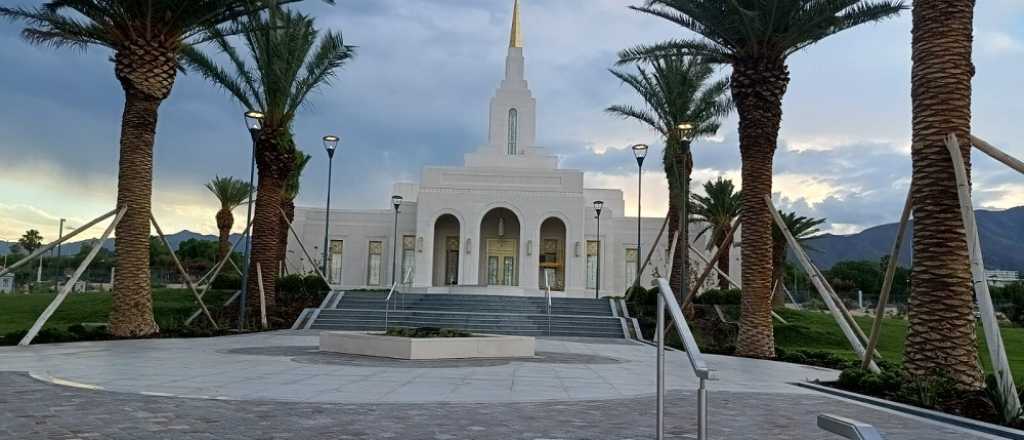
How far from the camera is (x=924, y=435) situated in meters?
6.71

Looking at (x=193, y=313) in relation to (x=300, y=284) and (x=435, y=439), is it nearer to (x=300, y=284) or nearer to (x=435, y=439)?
(x=300, y=284)

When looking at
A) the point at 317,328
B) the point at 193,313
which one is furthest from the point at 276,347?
the point at 193,313

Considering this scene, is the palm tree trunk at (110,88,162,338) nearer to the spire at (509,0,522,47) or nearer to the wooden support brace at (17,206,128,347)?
the wooden support brace at (17,206,128,347)

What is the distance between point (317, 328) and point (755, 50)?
14261mm

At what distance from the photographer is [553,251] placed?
39.1 meters

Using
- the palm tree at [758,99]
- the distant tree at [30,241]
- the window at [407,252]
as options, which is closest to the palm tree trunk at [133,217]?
the palm tree at [758,99]

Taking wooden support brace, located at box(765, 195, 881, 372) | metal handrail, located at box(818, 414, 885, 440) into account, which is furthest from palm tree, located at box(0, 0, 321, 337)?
metal handrail, located at box(818, 414, 885, 440)

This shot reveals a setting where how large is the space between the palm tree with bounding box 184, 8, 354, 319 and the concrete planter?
32.3ft

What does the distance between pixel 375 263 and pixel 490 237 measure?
6.15m

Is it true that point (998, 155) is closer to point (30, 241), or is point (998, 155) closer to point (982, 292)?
point (982, 292)

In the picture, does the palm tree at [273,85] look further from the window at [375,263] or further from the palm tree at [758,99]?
the window at [375,263]

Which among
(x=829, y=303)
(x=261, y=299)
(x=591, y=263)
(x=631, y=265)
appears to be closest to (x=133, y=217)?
(x=261, y=299)

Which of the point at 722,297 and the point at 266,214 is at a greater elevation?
the point at 266,214

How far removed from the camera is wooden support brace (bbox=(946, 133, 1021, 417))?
24.9ft
